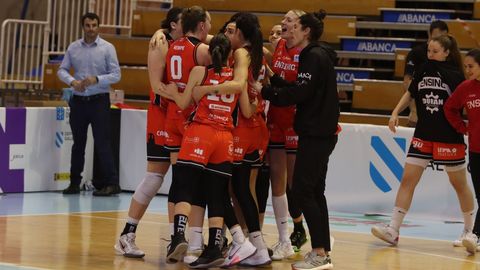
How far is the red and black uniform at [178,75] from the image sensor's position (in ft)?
25.6

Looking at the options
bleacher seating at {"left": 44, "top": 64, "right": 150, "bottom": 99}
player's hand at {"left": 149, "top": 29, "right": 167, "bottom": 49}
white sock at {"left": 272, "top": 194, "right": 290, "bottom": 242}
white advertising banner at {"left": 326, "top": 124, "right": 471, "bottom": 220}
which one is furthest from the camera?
bleacher seating at {"left": 44, "top": 64, "right": 150, "bottom": 99}

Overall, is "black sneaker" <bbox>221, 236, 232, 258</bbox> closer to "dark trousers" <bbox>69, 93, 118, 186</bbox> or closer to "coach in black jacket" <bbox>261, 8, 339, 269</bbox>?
"coach in black jacket" <bbox>261, 8, 339, 269</bbox>

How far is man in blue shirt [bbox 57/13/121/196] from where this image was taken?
40.2ft

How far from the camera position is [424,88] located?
9.45m

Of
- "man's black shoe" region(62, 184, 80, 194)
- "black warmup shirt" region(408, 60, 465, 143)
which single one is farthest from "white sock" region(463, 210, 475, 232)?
"man's black shoe" region(62, 184, 80, 194)

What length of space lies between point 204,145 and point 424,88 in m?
2.71

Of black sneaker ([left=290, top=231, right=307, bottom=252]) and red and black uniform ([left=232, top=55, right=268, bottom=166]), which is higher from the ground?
red and black uniform ([left=232, top=55, right=268, bottom=166])

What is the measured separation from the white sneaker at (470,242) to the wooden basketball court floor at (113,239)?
0.08 metres

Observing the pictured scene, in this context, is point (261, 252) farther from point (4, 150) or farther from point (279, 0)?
point (279, 0)

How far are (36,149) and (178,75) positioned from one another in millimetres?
4915

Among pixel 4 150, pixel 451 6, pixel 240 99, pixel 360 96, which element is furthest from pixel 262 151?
pixel 451 6

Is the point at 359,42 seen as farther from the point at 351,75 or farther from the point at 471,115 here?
the point at 471,115

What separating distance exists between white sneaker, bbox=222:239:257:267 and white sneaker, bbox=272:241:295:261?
1.98 feet

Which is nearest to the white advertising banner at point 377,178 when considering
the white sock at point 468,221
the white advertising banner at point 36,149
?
the white sock at point 468,221
